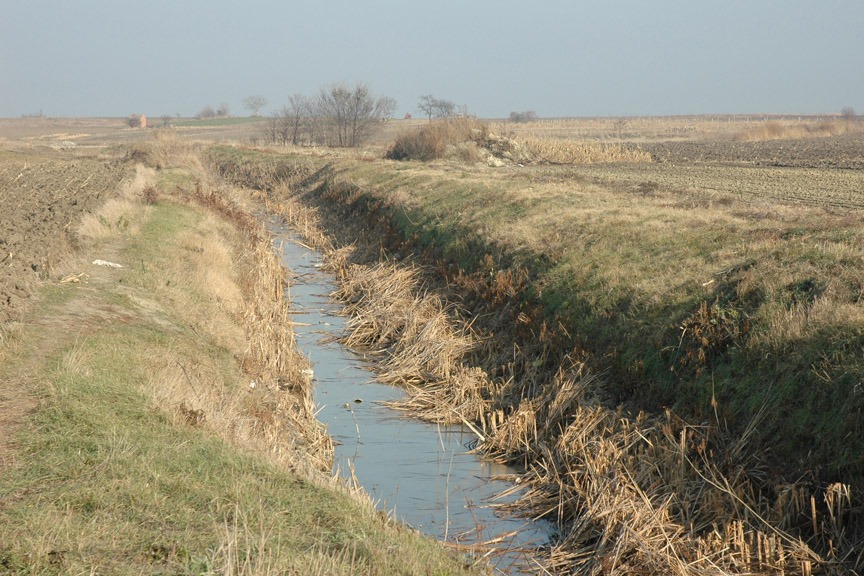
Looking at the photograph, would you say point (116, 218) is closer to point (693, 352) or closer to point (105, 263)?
point (105, 263)

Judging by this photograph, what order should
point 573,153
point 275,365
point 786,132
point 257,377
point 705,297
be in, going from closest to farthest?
1. point 705,297
2. point 257,377
3. point 275,365
4. point 573,153
5. point 786,132

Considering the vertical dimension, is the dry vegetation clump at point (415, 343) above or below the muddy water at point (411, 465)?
above

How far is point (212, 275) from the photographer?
15938 millimetres

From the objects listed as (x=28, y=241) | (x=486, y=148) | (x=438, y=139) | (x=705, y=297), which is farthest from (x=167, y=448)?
(x=486, y=148)

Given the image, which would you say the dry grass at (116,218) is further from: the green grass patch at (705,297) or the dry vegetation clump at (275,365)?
the green grass patch at (705,297)

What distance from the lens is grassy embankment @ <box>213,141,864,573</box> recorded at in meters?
7.22

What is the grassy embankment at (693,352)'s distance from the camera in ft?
23.7

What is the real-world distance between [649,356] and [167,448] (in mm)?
5638

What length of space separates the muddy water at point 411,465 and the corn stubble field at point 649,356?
347 millimetres

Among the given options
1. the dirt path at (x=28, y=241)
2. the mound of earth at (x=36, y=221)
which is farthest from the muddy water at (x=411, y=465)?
the mound of earth at (x=36, y=221)

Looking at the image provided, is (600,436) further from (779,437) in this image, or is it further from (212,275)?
(212,275)

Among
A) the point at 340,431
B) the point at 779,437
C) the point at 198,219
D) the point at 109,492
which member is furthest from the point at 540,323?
the point at 198,219

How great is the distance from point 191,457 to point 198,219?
16.5 meters

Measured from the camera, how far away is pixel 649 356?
10125 mm
